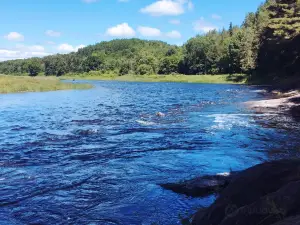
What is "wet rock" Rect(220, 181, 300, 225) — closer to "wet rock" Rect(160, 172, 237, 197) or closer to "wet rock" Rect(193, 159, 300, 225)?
A: "wet rock" Rect(193, 159, 300, 225)

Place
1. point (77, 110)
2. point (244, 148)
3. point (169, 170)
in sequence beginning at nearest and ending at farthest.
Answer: point (169, 170), point (244, 148), point (77, 110)

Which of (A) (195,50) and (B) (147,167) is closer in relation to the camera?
(B) (147,167)

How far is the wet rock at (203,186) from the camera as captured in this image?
1098 centimetres

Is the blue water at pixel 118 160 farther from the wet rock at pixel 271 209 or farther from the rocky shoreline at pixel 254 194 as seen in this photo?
the wet rock at pixel 271 209

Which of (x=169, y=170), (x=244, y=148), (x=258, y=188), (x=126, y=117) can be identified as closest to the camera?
(x=258, y=188)

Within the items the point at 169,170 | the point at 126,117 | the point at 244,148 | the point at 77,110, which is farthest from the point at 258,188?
the point at 77,110

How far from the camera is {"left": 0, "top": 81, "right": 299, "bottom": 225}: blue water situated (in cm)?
1030

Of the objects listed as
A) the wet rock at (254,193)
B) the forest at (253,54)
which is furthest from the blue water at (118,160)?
the forest at (253,54)

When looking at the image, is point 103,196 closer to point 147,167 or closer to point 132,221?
point 132,221

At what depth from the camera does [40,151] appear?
18.5 metres

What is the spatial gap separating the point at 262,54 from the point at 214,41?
2727 inches

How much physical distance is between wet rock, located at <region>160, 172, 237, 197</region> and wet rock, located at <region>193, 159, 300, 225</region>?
2.79 metres

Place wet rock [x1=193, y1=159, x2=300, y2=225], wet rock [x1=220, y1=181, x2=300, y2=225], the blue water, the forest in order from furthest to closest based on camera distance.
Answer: the forest, the blue water, wet rock [x1=193, y1=159, x2=300, y2=225], wet rock [x1=220, y1=181, x2=300, y2=225]

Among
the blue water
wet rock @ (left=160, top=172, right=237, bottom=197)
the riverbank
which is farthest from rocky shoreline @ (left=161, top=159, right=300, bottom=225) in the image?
the riverbank
